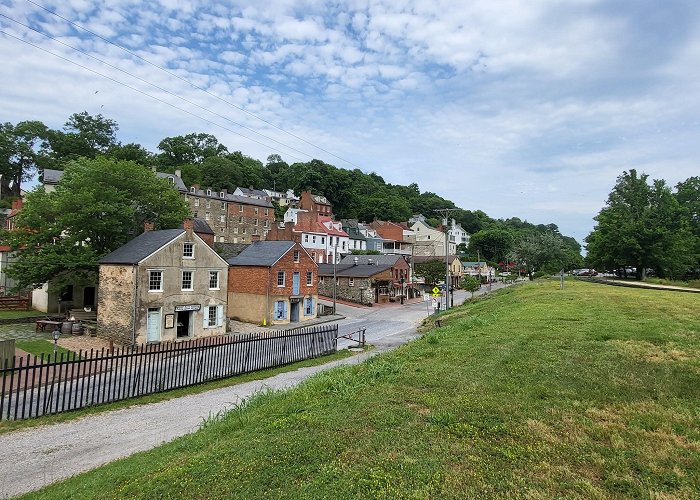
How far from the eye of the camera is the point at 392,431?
262 inches

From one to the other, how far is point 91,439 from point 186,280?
1862 centimetres

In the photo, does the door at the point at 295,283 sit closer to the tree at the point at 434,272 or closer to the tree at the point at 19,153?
the tree at the point at 434,272

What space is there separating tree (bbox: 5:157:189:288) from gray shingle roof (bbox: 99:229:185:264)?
2769 millimetres

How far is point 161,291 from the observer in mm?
27000

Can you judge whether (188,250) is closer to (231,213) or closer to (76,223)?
(76,223)

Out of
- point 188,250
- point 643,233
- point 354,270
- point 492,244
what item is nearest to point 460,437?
point 188,250

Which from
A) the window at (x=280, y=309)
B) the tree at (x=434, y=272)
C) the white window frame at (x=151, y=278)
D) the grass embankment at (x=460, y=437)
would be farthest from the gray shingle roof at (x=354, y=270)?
the grass embankment at (x=460, y=437)

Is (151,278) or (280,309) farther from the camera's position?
(280,309)

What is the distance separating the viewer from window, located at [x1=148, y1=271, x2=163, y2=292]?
86.9ft

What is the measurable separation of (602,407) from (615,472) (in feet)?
8.16

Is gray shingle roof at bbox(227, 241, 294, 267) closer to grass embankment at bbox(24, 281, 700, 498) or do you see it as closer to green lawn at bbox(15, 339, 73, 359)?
green lawn at bbox(15, 339, 73, 359)

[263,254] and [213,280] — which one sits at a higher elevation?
[263,254]

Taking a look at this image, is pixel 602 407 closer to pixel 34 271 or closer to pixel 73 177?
pixel 34 271

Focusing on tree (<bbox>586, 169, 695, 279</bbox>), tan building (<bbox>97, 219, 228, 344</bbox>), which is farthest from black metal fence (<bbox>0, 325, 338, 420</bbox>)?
tree (<bbox>586, 169, 695, 279</bbox>)
